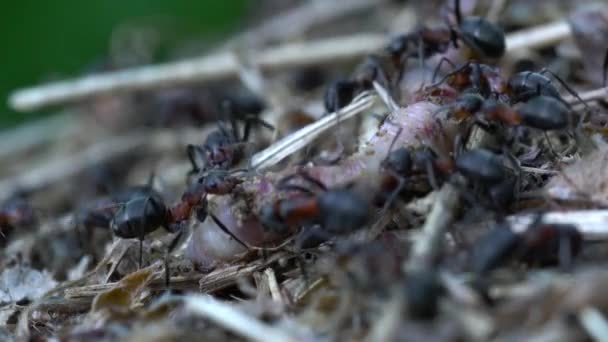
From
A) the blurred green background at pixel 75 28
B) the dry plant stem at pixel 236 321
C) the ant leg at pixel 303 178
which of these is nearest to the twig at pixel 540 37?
the ant leg at pixel 303 178

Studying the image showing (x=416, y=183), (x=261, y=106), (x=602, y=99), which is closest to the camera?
(x=416, y=183)

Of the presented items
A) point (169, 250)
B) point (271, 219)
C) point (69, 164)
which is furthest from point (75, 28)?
point (271, 219)

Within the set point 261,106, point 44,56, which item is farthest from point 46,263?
point 44,56

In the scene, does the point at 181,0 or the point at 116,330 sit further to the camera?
the point at 181,0


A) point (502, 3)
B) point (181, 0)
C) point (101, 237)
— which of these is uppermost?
point (181, 0)

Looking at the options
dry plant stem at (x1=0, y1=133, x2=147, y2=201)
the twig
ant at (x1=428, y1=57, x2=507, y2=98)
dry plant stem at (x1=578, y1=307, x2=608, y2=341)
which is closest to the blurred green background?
dry plant stem at (x1=0, y1=133, x2=147, y2=201)

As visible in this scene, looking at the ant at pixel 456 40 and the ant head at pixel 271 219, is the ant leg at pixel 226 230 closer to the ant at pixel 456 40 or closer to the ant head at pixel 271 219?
the ant head at pixel 271 219

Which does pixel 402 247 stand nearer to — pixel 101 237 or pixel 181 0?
pixel 101 237

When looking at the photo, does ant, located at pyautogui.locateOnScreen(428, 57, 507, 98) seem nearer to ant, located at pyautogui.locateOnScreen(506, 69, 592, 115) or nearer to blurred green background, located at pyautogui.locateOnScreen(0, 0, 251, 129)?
ant, located at pyautogui.locateOnScreen(506, 69, 592, 115)
